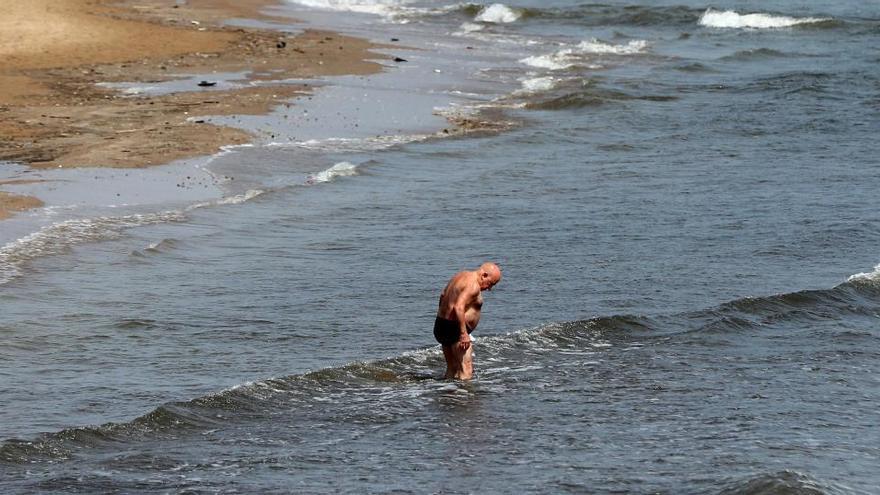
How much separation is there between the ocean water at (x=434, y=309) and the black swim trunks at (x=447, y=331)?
386 millimetres

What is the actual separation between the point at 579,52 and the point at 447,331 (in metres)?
25.0

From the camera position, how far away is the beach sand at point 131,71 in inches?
780

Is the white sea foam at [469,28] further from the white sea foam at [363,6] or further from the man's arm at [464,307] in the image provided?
the man's arm at [464,307]

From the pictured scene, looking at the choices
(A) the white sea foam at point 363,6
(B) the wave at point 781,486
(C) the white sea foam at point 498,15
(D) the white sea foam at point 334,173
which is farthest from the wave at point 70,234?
(A) the white sea foam at point 363,6

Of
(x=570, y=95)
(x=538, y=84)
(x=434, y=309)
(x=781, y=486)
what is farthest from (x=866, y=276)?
(x=538, y=84)

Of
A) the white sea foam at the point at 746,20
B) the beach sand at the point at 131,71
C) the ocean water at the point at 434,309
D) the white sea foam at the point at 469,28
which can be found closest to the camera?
the ocean water at the point at 434,309

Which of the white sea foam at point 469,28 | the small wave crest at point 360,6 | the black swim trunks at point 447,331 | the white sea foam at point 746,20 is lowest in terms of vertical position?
the black swim trunks at point 447,331

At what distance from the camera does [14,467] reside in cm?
915

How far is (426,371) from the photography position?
11.6 m

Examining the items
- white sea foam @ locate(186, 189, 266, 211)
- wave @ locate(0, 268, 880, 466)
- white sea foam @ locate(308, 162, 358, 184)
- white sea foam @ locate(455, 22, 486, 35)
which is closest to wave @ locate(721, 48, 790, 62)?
white sea foam @ locate(455, 22, 486, 35)

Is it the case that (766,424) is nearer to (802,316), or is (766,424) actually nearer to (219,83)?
(802,316)

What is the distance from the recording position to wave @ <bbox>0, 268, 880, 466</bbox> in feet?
31.5

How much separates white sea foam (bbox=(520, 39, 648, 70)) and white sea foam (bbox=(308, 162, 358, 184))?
1296 centimetres

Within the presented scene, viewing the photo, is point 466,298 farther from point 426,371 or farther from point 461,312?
point 426,371
